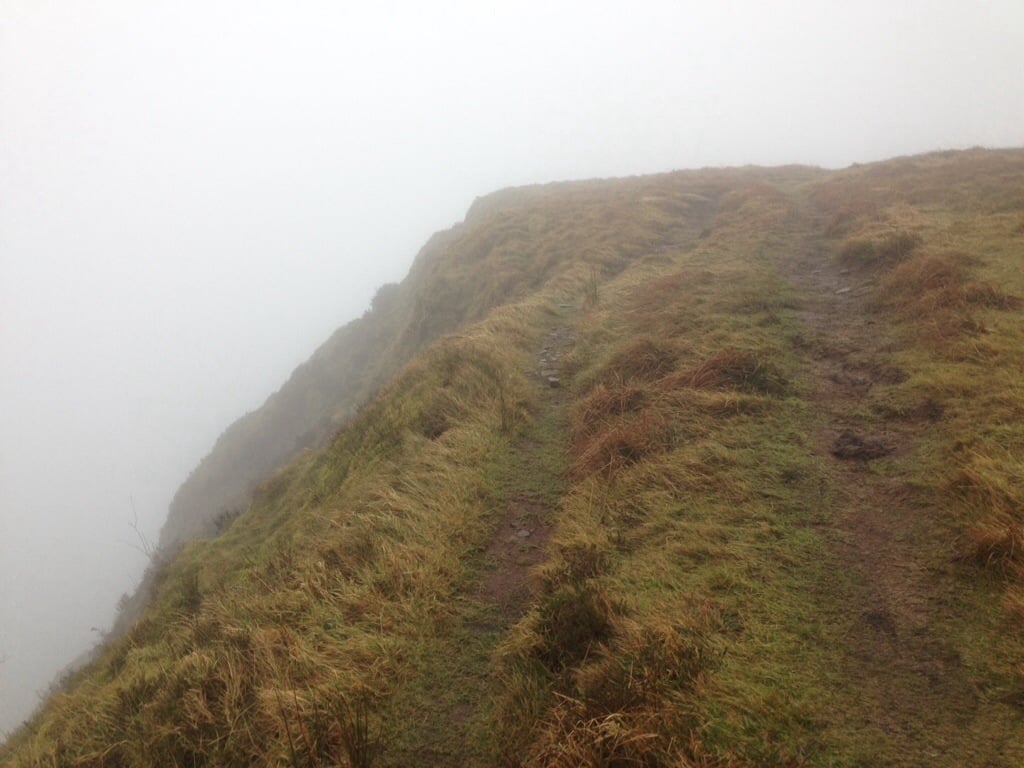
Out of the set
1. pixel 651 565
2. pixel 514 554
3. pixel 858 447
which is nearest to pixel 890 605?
pixel 651 565

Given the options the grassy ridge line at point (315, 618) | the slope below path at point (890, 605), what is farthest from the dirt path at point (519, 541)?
the slope below path at point (890, 605)

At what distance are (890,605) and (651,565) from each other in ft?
5.78

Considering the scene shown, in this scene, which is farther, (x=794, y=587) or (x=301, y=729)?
(x=794, y=587)

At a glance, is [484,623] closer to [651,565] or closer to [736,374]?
[651,565]

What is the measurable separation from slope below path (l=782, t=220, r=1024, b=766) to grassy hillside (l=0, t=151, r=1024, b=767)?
0.02m

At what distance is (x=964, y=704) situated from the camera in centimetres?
305

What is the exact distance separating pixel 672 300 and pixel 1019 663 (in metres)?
9.21

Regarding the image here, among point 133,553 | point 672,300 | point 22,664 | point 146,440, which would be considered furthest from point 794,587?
point 146,440

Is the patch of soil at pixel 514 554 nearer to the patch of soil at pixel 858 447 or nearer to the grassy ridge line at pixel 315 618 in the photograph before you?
the grassy ridge line at pixel 315 618

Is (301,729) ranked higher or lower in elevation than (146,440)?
higher

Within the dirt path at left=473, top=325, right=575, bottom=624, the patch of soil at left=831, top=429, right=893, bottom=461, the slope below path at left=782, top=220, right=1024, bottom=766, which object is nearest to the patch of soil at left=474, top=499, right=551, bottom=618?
the dirt path at left=473, top=325, right=575, bottom=624

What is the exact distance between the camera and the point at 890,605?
385 cm

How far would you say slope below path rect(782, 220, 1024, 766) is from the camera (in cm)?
291

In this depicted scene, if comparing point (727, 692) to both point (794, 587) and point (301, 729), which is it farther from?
point (301, 729)
